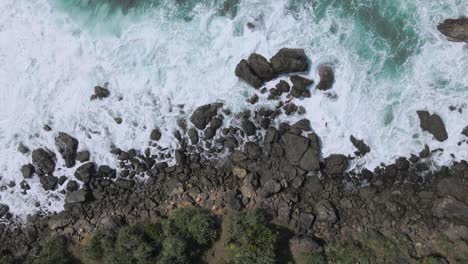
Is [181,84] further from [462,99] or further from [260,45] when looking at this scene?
[462,99]

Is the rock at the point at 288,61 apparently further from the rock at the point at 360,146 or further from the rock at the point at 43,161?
the rock at the point at 43,161

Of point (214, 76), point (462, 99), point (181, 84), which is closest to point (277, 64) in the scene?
point (214, 76)

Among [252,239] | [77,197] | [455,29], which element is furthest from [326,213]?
[77,197]

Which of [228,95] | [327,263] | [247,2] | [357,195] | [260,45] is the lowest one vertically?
[327,263]

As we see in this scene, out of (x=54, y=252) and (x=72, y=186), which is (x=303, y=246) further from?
(x=54, y=252)

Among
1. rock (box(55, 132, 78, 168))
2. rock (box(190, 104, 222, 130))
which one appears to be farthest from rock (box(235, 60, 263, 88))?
rock (box(55, 132, 78, 168))

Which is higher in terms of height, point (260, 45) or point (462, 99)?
point (260, 45)
